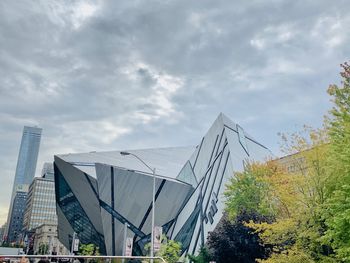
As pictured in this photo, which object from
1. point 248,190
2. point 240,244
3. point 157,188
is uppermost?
point 157,188

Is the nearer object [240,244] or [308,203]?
[308,203]

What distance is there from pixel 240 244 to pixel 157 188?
26.5 m

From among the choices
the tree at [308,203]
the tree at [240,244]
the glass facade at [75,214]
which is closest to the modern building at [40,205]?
→ the glass facade at [75,214]

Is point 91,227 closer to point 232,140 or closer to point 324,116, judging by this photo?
point 232,140

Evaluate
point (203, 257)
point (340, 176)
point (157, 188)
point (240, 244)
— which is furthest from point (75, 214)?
point (340, 176)

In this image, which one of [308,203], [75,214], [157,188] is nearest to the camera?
[308,203]

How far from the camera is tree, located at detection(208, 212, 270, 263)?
96.2 feet

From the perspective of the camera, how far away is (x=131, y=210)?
5634 cm

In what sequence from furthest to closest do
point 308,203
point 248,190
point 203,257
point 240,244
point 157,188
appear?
1. point 157,188
2. point 248,190
3. point 203,257
4. point 240,244
5. point 308,203

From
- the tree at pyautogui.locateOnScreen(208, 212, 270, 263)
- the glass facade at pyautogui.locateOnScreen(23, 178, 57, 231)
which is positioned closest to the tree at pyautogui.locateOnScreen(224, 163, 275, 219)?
the tree at pyautogui.locateOnScreen(208, 212, 270, 263)

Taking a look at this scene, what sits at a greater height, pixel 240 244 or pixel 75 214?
pixel 75 214

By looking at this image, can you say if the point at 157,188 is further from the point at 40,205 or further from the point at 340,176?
the point at 40,205

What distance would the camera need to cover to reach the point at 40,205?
553 feet

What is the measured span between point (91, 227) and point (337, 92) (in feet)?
188
